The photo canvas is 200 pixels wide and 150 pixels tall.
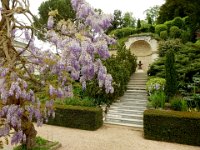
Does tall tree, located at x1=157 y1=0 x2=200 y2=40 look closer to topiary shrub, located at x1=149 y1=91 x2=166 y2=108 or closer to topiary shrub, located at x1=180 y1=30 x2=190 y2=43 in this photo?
topiary shrub, located at x1=180 y1=30 x2=190 y2=43

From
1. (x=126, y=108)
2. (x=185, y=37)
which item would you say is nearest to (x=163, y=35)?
(x=185, y=37)

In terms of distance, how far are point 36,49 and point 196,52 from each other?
1237 cm

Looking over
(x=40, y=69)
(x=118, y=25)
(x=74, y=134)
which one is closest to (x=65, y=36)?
(x=40, y=69)

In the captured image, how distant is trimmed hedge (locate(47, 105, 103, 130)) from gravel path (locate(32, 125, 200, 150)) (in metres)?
0.27

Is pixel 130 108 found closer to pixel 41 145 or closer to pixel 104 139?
pixel 104 139

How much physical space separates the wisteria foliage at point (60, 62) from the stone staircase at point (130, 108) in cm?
552

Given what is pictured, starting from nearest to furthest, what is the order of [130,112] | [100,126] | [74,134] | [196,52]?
[74,134] → [100,126] → [130,112] → [196,52]

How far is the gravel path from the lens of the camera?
808cm

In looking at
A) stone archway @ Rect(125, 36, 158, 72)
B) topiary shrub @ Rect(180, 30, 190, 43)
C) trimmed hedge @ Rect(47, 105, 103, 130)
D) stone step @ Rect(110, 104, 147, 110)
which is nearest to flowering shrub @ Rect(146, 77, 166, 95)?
stone step @ Rect(110, 104, 147, 110)

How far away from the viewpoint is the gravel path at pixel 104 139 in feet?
26.5

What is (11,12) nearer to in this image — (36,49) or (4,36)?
(4,36)

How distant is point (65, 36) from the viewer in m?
5.45

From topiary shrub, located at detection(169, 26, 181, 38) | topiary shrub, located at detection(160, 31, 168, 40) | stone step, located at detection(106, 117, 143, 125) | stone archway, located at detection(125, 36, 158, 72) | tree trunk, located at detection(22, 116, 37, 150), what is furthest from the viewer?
stone archway, located at detection(125, 36, 158, 72)

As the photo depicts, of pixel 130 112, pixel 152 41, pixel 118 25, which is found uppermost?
pixel 118 25
